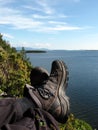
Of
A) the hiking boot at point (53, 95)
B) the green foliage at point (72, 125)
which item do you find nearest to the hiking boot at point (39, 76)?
the hiking boot at point (53, 95)

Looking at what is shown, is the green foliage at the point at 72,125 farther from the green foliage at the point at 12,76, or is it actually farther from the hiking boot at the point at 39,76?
the hiking boot at the point at 39,76

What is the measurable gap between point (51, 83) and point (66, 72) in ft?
1.54

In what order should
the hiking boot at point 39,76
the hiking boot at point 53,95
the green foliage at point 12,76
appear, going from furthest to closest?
the green foliage at point 12,76, the hiking boot at point 39,76, the hiking boot at point 53,95

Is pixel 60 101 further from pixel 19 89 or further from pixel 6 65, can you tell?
pixel 6 65

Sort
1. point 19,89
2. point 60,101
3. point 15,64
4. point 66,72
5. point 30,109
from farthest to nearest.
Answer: point 15,64 → point 19,89 → point 66,72 → point 60,101 → point 30,109

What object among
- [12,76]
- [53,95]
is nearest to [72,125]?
[12,76]

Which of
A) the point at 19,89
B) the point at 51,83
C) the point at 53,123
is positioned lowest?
the point at 19,89

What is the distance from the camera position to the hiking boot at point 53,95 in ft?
12.6

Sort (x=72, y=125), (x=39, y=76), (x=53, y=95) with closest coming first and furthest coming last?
1. (x=53, y=95)
2. (x=39, y=76)
3. (x=72, y=125)

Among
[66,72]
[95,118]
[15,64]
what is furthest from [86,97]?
[66,72]

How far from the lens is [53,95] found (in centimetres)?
410

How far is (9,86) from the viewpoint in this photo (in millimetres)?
10469

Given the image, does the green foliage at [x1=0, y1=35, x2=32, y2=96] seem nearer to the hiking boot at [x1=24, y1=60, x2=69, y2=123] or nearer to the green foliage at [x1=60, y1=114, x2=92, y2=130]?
the green foliage at [x1=60, y1=114, x2=92, y2=130]

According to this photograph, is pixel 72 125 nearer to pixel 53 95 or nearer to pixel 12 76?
pixel 12 76
